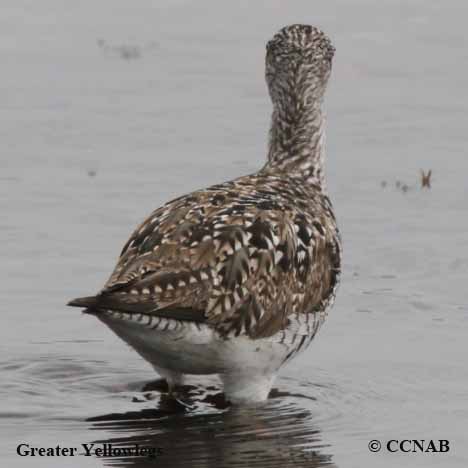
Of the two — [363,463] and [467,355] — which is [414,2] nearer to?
[467,355]

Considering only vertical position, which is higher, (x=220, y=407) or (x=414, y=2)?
(x=414, y=2)

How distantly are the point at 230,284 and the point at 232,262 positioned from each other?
0.44 feet

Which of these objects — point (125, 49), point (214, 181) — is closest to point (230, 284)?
point (214, 181)

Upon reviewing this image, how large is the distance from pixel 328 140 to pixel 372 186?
4.44 feet

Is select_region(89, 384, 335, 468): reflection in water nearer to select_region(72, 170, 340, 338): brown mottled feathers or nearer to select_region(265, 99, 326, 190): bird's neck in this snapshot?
select_region(72, 170, 340, 338): brown mottled feathers

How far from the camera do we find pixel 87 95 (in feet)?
61.6

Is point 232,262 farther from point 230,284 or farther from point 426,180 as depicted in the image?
point 426,180

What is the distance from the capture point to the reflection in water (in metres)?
10.3

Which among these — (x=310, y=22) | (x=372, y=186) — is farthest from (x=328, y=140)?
(x=310, y=22)

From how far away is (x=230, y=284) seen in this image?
10609mm

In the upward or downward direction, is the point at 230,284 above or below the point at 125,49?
below

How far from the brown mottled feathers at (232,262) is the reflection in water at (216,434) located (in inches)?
24.3

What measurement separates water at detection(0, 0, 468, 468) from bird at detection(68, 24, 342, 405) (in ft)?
1.62

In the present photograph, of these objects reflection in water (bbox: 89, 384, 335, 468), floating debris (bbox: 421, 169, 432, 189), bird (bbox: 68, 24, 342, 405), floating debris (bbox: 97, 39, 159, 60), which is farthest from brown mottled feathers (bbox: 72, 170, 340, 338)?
floating debris (bbox: 97, 39, 159, 60)
